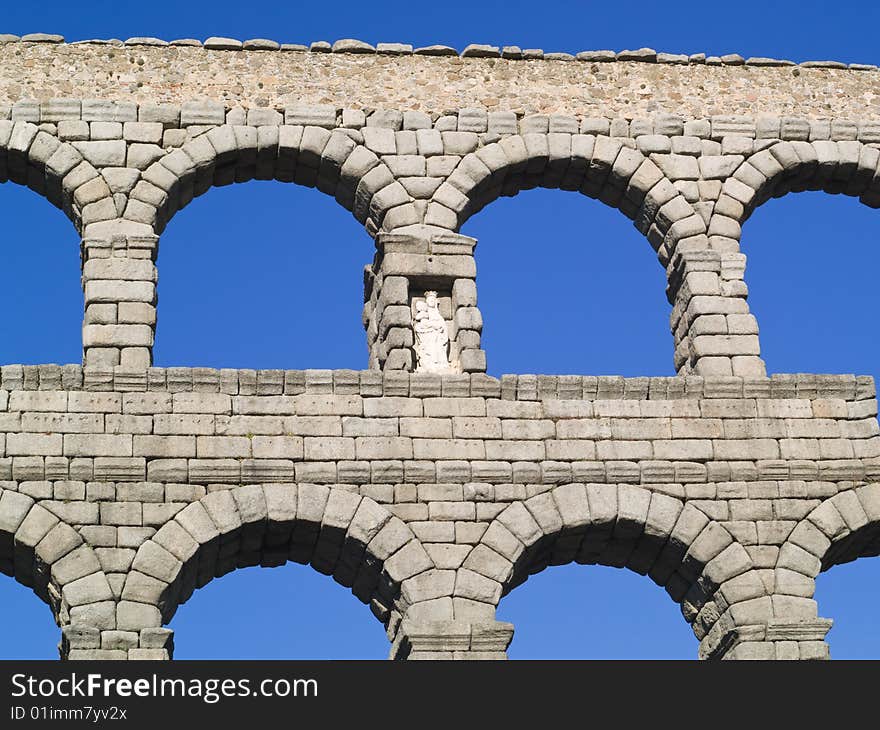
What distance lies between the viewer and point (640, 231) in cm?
2227

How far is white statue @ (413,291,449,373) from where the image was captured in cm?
2081

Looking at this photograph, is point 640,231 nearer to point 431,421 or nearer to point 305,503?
point 431,421

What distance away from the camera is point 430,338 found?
20.9 metres

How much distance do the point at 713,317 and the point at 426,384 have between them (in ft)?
10.6

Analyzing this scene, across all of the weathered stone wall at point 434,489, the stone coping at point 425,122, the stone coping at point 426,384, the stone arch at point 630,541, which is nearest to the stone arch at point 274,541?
the weathered stone wall at point 434,489

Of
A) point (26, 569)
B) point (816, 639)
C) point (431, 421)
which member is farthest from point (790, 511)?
point (26, 569)

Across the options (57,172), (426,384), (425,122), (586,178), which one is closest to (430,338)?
(426,384)

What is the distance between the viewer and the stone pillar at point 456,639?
18828 mm

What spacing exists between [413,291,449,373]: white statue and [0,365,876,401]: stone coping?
0.53 meters

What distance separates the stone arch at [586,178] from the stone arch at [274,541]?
3865 millimetres
